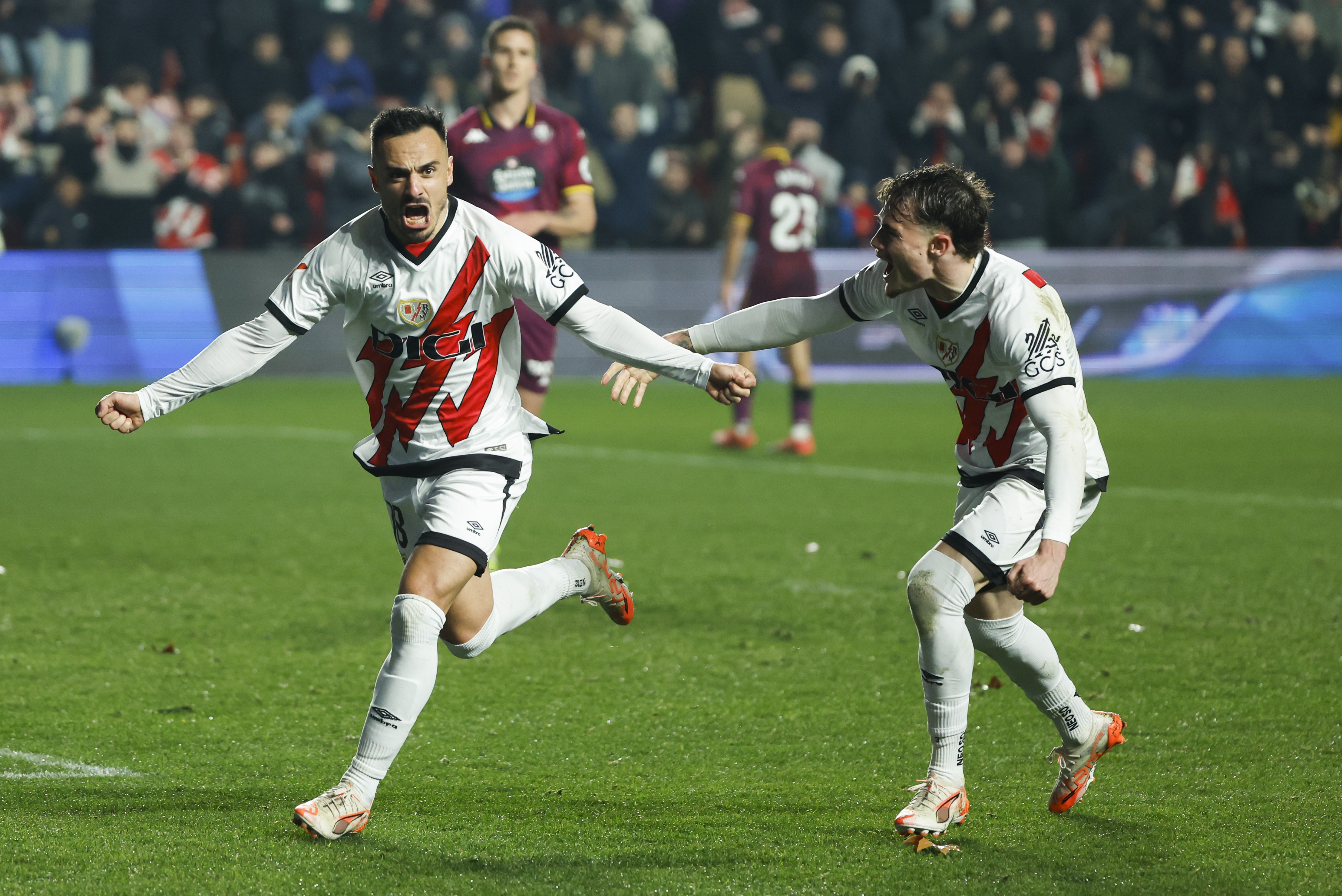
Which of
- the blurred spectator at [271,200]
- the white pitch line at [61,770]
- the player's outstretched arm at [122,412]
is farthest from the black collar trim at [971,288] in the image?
the blurred spectator at [271,200]

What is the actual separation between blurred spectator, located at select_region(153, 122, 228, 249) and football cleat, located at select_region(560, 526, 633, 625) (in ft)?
37.8

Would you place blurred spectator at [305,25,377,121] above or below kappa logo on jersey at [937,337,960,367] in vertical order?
below

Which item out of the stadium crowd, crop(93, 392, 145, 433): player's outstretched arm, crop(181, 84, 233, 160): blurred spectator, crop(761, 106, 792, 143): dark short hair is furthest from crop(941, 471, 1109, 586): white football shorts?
crop(181, 84, 233, 160): blurred spectator

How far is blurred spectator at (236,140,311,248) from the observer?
15.4 m

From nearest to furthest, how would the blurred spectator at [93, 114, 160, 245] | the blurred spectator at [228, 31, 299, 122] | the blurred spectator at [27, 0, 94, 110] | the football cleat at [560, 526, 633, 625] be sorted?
the football cleat at [560, 526, 633, 625]
the blurred spectator at [93, 114, 160, 245]
the blurred spectator at [228, 31, 299, 122]
the blurred spectator at [27, 0, 94, 110]

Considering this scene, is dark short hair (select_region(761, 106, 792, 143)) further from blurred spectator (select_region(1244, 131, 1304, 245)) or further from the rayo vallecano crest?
blurred spectator (select_region(1244, 131, 1304, 245))

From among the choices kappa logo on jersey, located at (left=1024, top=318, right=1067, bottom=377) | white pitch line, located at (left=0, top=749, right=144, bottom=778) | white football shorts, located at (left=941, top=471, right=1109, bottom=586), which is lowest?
white pitch line, located at (left=0, top=749, right=144, bottom=778)

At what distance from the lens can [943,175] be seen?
3.70m

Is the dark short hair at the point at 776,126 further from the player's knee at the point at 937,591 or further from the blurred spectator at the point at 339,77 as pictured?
the player's knee at the point at 937,591

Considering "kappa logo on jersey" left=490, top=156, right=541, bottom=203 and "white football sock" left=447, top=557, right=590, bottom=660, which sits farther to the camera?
"kappa logo on jersey" left=490, top=156, right=541, bottom=203

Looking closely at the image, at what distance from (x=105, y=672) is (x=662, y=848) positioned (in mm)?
2483

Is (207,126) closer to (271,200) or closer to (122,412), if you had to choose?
(271,200)

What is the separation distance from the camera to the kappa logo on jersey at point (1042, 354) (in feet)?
11.9

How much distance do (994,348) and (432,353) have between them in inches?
56.6
